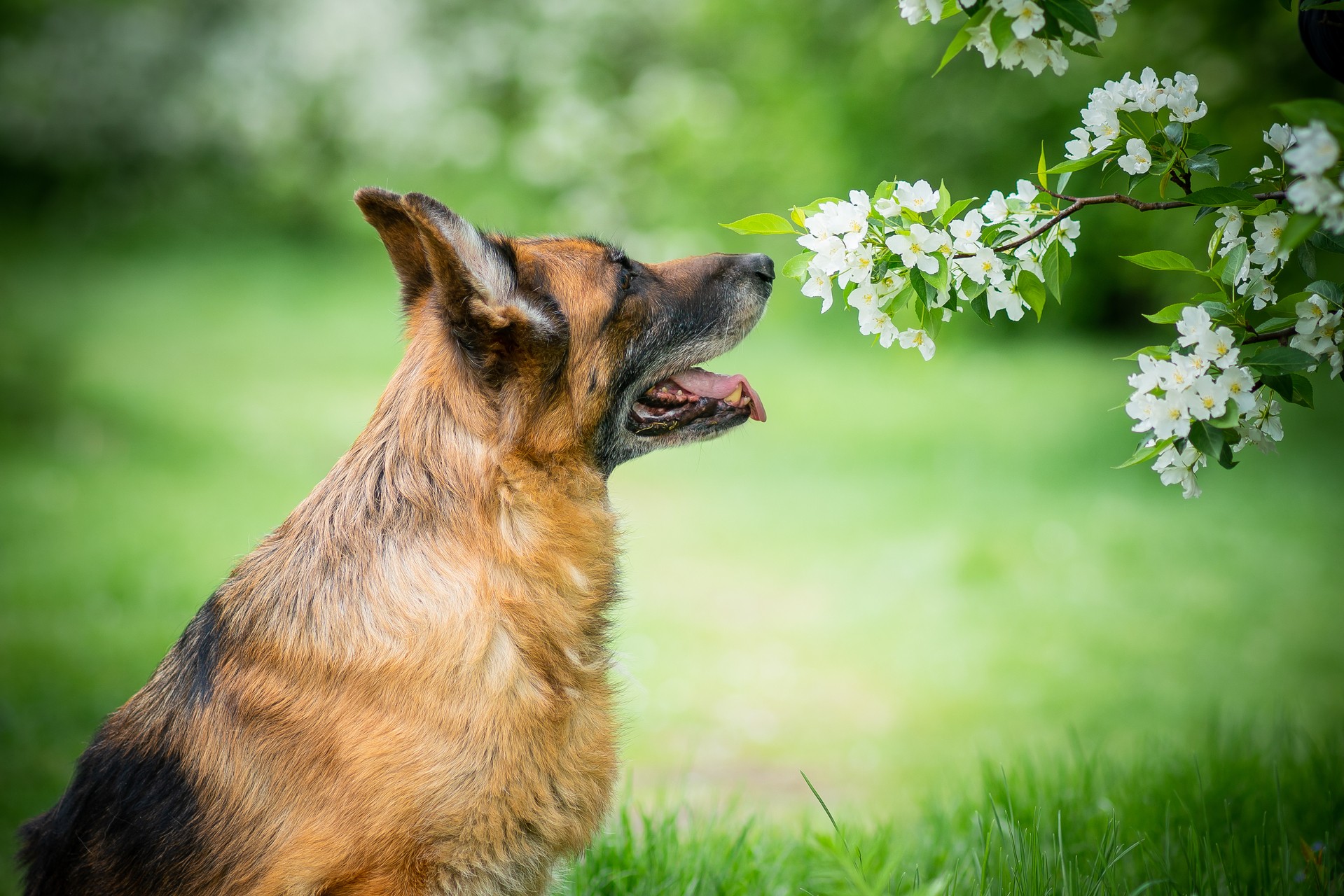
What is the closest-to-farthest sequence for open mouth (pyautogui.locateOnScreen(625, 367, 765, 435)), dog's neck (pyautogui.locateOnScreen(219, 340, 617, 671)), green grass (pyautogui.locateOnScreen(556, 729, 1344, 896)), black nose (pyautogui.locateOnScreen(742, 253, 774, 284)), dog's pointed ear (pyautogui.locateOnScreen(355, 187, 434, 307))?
dog's neck (pyautogui.locateOnScreen(219, 340, 617, 671))
dog's pointed ear (pyautogui.locateOnScreen(355, 187, 434, 307))
green grass (pyautogui.locateOnScreen(556, 729, 1344, 896))
open mouth (pyautogui.locateOnScreen(625, 367, 765, 435))
black nose (pyautogui.locateOnScreen(742, 253, 774, 284))

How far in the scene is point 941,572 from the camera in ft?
27.6

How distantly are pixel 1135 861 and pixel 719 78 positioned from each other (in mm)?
15710

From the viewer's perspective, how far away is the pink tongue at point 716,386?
11.7 feet

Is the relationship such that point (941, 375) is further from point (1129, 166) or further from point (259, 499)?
point (1129, 166)

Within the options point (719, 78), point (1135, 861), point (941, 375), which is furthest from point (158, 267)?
point (1135, 861)

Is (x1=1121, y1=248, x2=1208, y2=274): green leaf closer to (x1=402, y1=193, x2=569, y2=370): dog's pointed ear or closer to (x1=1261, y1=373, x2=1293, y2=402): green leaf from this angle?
(x1=1261, y1=373, x2=1293, y2=402): green leaf

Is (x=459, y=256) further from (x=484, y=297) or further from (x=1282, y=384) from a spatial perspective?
(x=1282, y=384)

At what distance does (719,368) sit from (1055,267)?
9.74 m

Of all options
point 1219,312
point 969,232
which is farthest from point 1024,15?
point 1219,312

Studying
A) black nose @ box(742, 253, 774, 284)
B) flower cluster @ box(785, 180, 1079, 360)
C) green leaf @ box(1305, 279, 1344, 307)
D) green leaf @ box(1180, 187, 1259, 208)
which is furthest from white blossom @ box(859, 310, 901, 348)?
black nose @ box(742, 253, 774, 284)

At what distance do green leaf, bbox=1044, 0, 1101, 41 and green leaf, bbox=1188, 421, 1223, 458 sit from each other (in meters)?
0.90

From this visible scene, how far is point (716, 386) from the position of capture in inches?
141

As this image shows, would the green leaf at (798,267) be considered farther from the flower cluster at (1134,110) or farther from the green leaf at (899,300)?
the flower cluster at (1134,110)

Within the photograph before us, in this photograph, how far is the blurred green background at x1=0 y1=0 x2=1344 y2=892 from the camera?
262 inches
